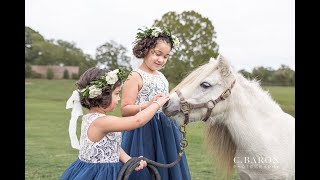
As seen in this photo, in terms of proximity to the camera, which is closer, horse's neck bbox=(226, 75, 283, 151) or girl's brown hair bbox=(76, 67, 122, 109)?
girl's brown hair bbox=(76, 67, 122, 109)

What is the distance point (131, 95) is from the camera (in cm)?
235

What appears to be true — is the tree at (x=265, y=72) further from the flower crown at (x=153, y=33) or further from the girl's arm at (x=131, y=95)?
the girl's arm at (x=131, y=95)

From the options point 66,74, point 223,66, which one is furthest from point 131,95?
point 66,74

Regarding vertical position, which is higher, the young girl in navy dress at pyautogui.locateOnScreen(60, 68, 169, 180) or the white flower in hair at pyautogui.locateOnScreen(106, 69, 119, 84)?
the white flower in hair at pyautogui.locateOnScreen(106, 69, 119, 84)

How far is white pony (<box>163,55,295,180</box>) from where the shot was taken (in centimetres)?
229

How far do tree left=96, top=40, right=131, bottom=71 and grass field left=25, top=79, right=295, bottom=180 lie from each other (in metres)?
1.20


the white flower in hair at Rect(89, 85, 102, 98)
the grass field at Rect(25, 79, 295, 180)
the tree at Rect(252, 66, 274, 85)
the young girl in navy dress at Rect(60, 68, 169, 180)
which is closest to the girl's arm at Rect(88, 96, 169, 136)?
the young girl in navy dress at Rect(60, 68, 169, 180)

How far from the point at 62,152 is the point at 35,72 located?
357 centimetres

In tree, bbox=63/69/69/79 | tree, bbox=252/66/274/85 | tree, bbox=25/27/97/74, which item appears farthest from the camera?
tree, bbox=63/69/69/79

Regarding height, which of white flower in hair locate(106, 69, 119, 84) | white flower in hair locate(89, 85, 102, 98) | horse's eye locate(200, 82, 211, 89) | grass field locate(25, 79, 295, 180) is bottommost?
grass field locate(25, 79, 295, 180)

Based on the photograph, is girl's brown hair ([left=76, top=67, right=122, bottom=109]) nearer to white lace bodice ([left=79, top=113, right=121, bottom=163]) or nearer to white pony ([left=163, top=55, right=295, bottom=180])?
white lace bodice ([left=79, top=113, right=121, bottom=163])

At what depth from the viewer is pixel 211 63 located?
233cm
